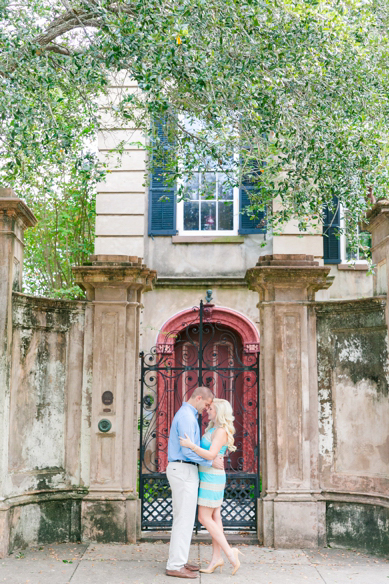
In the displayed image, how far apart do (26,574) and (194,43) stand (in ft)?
19.4

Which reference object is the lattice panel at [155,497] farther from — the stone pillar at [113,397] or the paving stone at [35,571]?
the paving stone at [35,571]

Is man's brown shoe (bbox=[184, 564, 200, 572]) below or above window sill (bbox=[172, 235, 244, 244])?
below

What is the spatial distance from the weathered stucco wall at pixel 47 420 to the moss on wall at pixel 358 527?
9.70ft

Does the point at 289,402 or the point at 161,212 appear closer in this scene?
the point at 289,402

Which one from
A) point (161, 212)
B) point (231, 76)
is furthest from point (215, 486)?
point (161, 212)

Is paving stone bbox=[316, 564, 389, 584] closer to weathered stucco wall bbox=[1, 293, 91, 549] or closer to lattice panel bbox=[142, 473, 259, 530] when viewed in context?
lattice panel bbox=[142, 473, 259, 530]

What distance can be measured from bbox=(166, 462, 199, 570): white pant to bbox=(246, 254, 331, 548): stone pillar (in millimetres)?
1489

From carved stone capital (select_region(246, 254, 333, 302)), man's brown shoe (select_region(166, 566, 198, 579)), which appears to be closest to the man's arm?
man's brown shoe (select_region(166, 566, 198, 579))

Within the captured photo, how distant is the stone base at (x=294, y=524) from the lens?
7.07m

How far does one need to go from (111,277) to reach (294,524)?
12.0 feet

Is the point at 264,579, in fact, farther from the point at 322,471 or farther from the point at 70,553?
the point at 70,553

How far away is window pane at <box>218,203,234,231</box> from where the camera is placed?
12720mm

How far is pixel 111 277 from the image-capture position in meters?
7.61

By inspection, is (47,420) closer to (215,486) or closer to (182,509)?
(182,509)
